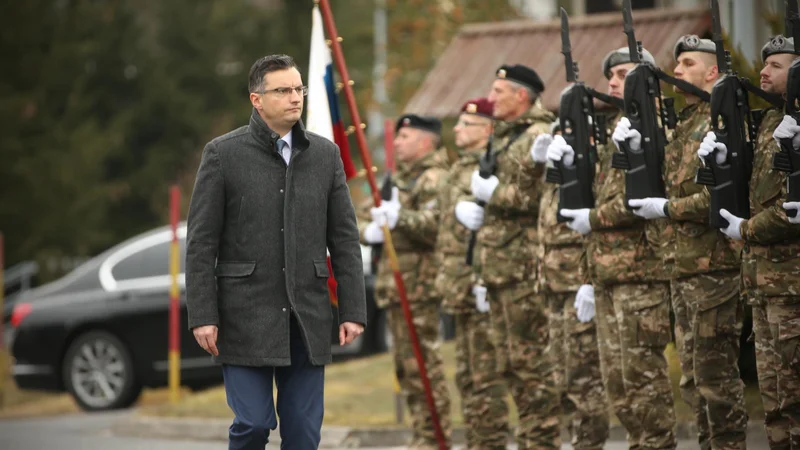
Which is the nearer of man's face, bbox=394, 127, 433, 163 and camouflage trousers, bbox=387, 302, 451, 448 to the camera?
camouflage trousers, bbox=387, 302, 451, 448

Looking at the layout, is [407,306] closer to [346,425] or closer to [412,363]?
[412,363]

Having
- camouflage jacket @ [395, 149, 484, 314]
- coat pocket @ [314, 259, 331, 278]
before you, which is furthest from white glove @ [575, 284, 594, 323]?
coat pocket @ [314, 259, 331, 278]

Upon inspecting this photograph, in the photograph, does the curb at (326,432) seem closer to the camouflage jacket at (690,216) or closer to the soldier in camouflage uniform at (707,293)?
the soldier in camouflage uniform at (707,293)

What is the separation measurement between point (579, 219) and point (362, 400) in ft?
20.1

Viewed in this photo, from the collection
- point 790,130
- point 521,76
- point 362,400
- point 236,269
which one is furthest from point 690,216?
point 362,400

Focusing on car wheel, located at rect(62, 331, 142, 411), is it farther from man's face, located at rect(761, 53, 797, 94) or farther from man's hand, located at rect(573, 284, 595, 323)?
man's face, located at rect(761, 53, 797, 94)

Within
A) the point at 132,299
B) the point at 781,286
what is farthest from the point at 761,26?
the point at 781,286

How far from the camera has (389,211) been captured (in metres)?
11.2

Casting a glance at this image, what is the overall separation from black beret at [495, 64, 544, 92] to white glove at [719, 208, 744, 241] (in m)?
2.46

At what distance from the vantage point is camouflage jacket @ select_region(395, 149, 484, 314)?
410 inches

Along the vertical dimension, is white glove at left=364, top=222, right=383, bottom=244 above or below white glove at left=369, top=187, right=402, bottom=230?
below

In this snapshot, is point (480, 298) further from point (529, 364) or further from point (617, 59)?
point (617, 59)

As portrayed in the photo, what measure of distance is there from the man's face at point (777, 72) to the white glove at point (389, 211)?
3.81m

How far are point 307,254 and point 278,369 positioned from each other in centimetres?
55
